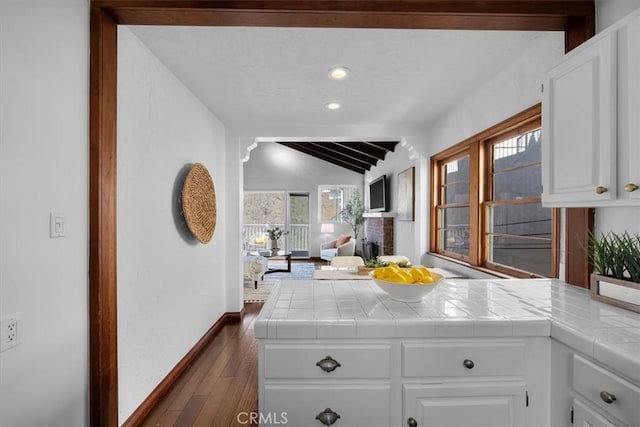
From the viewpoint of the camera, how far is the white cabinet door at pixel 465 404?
1109mm

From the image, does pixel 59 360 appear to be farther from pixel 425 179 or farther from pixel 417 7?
pixel 425 179

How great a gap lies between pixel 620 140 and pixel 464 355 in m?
0.97

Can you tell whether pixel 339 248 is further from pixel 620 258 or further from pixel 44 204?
pixel 44 204

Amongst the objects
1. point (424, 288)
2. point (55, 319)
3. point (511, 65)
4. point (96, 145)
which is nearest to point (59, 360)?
point (55, 319)

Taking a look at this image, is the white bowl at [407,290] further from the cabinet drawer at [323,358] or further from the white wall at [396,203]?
the white wall at [396,203]

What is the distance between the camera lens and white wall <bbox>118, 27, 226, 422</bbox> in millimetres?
1753

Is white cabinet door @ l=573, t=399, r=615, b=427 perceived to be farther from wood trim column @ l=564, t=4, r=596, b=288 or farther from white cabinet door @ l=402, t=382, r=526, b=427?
wood trim column @ l=564, t=4, r=596, b=288

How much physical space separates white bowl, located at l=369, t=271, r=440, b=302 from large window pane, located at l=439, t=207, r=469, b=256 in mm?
1998

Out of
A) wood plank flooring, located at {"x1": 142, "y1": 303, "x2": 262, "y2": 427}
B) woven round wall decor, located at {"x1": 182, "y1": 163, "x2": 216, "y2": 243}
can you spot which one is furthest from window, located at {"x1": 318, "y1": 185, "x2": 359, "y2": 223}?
wood plank flooring, located at {"x1": 142, "y1": 303, "x2": 262, "y2": 427}

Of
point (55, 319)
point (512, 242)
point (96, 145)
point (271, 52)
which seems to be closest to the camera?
point (55, 319)

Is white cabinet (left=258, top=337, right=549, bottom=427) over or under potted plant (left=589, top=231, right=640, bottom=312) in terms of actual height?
under

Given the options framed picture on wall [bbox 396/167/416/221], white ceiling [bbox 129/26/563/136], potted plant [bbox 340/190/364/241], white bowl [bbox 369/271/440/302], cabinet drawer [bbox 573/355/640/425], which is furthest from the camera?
potted plant [bbox 340/190/364/241]

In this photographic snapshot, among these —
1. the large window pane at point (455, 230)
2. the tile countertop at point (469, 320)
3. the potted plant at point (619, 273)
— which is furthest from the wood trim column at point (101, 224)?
the large window pane at point (455, 230)

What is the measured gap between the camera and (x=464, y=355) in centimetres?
112
